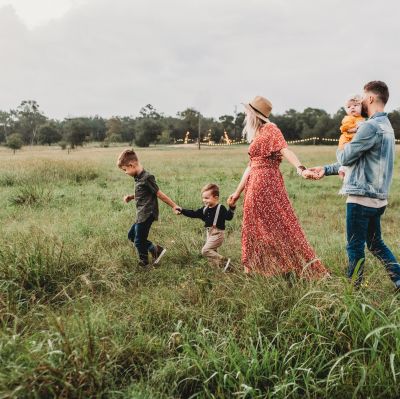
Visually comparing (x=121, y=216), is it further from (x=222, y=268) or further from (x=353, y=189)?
(x=353, y=189)

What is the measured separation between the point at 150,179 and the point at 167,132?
68828 mm

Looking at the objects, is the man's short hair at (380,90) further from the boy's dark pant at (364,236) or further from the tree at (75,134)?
the tree at (75,134)

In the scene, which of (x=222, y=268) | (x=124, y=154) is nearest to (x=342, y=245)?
(x=222, y=268)

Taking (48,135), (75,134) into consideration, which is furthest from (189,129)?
(48,135)

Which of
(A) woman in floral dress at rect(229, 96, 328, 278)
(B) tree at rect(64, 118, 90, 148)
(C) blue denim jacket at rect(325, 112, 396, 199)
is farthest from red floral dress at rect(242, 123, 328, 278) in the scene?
(B) tree at rect(64, 118, 90, 148)

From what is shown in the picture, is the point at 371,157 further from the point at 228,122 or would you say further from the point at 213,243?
the point at 228,122

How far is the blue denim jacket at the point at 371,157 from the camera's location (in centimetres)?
356

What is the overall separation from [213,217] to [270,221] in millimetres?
918

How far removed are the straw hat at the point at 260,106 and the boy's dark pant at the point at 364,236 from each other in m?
1.43

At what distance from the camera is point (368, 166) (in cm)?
370

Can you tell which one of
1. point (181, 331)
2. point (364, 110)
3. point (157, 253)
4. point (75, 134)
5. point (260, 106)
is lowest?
point (181, 331)

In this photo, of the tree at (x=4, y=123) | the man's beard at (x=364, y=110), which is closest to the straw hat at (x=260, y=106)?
the man's beard at (x=364, y=110)

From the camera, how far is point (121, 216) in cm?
774

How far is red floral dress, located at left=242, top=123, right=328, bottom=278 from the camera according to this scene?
4320 mm
